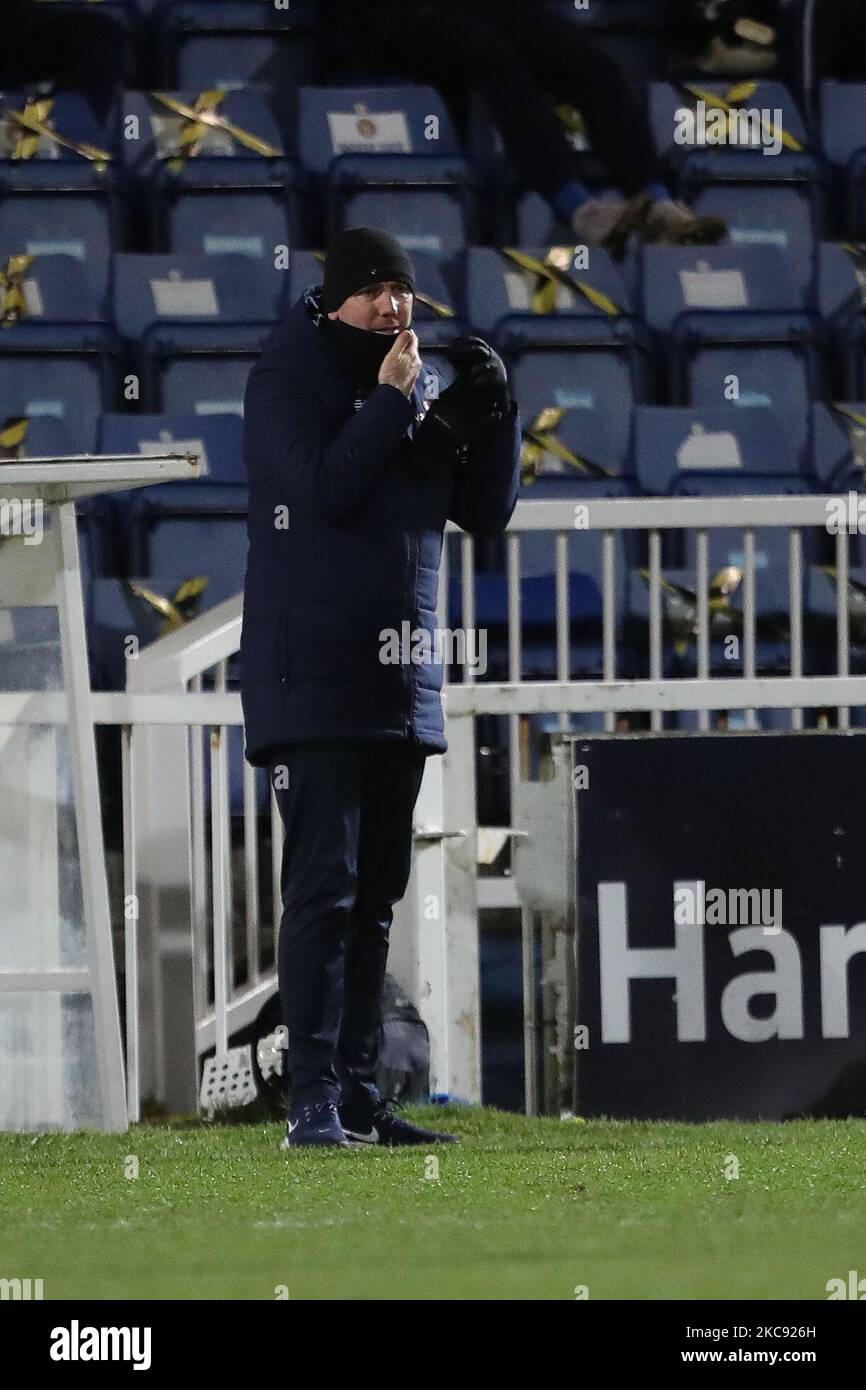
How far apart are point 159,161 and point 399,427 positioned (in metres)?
5.65

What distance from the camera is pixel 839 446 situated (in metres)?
8.55

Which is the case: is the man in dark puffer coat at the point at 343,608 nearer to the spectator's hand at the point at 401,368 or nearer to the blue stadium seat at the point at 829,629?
the spectator's hand at the point at 401,368

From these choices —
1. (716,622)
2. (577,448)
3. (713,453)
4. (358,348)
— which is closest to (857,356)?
(713,453)

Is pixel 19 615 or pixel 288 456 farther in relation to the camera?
pixel 19 615

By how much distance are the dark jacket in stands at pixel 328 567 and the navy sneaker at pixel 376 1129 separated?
655 millimetres

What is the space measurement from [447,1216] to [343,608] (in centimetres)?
124

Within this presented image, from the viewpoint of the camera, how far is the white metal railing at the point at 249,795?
4988mm

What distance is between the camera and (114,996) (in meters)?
4.55

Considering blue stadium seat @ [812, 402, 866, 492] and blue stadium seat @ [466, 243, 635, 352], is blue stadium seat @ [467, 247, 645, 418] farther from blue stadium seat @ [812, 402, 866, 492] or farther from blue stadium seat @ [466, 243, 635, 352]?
blue stadium seat @ [812, 402, 866, 492]

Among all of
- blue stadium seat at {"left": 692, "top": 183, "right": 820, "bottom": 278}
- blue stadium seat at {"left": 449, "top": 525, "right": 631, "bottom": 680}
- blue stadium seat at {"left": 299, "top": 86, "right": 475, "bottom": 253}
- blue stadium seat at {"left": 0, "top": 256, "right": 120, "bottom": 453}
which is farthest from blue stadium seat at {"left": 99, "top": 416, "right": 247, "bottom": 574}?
blue stadium seat at {"left": 692, "top": 183, "right": 820, "bottom": 278}

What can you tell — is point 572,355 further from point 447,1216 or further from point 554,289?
point 447,1216

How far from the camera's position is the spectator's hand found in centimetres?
399

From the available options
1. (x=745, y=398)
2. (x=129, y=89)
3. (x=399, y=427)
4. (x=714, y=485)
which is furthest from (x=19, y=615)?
(x=129, y=89)
